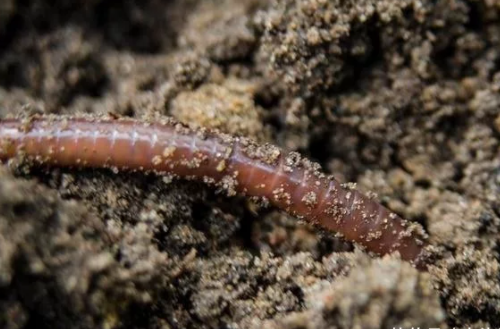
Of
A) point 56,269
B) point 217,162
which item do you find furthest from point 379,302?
point 56,269

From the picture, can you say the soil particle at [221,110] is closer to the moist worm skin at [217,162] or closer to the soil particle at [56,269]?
the moist worm skin at [217,162]

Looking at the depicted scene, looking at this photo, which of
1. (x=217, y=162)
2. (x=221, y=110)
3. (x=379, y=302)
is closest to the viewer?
(x=379, y=302)

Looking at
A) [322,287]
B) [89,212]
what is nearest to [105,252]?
[89,212]

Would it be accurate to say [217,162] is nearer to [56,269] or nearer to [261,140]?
[261,140]

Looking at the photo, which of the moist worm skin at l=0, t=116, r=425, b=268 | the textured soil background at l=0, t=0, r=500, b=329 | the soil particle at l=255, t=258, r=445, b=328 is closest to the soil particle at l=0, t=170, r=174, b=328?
the textured soil background at l=0, t=0, r=500, b=329

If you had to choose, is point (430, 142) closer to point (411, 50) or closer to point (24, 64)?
point (411, 50)

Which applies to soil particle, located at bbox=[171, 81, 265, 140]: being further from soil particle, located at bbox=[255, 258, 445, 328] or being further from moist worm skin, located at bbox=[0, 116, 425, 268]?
soil particle, located at bbox=[255, 258, 445, 328]
